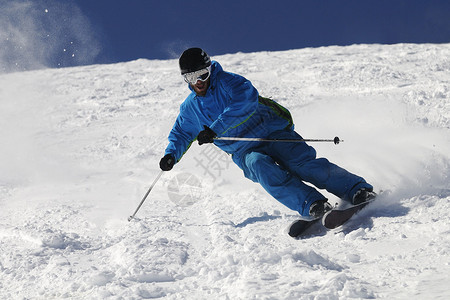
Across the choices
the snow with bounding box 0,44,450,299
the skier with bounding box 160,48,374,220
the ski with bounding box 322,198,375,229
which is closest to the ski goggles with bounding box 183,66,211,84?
the skier with bounding box 160,48,374,220

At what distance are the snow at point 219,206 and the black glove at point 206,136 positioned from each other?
71 cm

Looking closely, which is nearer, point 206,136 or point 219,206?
point 206,136

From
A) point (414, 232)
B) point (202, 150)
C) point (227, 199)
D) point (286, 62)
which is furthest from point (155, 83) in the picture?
point (414, 232)

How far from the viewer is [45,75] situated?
54.4 feet

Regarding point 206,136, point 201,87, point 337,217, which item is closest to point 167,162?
point 206,136

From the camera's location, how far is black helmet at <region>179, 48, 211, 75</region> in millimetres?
3982

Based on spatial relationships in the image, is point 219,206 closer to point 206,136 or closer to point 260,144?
point 260,144

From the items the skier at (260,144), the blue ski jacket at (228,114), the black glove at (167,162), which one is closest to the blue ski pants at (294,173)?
the skier at (260,144)

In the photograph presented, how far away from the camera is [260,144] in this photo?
13.7ft

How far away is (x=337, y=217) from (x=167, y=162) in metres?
1.54

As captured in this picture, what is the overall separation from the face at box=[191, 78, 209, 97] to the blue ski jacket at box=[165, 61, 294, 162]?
35 mm

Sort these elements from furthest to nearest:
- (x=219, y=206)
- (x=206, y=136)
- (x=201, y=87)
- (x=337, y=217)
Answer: (x=219, y=206), (x=201, y=87), (x=206, y=136), (x=337, y=217)

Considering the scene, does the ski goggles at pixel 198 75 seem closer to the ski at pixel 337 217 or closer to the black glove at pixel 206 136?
the black glove at pixel 206 136

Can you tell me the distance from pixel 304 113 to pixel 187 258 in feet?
20.8
